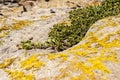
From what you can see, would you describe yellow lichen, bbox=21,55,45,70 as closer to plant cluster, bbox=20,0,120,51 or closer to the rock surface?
the rock surface

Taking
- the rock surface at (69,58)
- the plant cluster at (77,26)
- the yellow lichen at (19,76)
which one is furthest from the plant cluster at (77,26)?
the yellow lichen at (19,76)

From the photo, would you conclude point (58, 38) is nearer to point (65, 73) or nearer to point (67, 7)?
point (65, 73)

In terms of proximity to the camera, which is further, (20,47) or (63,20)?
(63,20)

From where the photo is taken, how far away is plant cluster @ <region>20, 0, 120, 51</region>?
13797mm

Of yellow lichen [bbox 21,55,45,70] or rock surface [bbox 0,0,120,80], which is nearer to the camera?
rock surface [bbox 0,0,120,80]

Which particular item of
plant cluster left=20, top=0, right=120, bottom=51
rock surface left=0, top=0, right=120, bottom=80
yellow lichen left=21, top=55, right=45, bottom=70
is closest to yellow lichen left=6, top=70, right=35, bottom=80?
rock surface left=0, top=0, right=120, bottom=80

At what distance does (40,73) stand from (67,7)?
1157cm

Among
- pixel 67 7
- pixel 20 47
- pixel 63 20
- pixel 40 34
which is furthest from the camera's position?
pixel 67 7

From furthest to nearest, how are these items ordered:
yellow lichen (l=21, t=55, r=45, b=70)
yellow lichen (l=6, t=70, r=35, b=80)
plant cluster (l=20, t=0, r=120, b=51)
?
plant cluster (l=20, t=0, r=120, b=51)
yellow lichen (l=21, t=55, r=45, b=70)
yellow lichen (l=6, t=70, r=35, b=80)

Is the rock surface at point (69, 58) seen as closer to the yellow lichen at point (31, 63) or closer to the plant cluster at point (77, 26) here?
the yellow lichen at point (31, 63)

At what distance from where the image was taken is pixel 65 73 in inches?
363

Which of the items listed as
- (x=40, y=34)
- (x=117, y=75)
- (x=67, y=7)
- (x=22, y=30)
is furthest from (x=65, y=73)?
(x=67, y=7)

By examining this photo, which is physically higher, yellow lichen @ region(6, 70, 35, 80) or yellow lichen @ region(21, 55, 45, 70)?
yellow lichen @ region(21, 55, 45, 70)

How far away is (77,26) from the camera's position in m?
15.4
